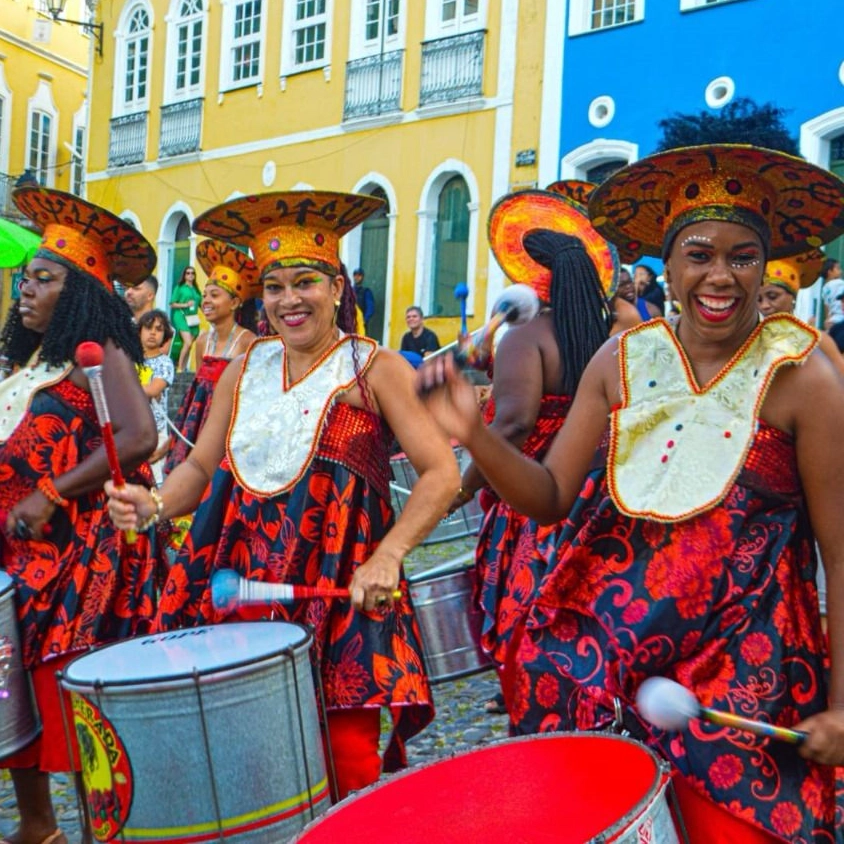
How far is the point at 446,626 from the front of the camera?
4598 mm

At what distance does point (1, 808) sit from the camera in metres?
5.09

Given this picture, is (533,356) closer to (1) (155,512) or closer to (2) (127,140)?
(1) (155,512)

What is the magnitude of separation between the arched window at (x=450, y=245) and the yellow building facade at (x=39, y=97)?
15.7 m

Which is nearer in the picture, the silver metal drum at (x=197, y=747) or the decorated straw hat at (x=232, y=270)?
the silver metal drum at (x=197, y=747)

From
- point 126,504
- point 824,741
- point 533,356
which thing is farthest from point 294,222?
point 824,741

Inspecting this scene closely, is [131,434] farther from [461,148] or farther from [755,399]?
[461,148]

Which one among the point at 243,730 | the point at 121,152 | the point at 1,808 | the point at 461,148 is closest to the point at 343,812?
the point at 243,730

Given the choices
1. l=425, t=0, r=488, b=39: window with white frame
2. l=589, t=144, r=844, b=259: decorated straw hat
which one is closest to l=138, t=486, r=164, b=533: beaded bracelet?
l=589, t=144, r=844, b=259: decorated straw hat

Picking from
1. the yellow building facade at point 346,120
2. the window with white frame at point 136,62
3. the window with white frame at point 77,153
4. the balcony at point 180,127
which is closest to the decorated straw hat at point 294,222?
the yellow building facade at point 346,120

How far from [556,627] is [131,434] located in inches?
71.6

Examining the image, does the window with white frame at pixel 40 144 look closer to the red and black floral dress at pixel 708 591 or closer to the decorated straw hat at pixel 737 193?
the decorated straw hat at pixel 737 193

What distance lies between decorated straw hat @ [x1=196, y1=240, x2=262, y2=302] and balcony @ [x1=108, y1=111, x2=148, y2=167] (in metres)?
19.2

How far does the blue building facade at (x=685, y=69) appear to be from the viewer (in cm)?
1570

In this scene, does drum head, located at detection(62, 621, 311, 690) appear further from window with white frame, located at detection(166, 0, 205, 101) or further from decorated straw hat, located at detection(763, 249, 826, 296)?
window with white frame, located at detection(166, 0, 205, 101)
